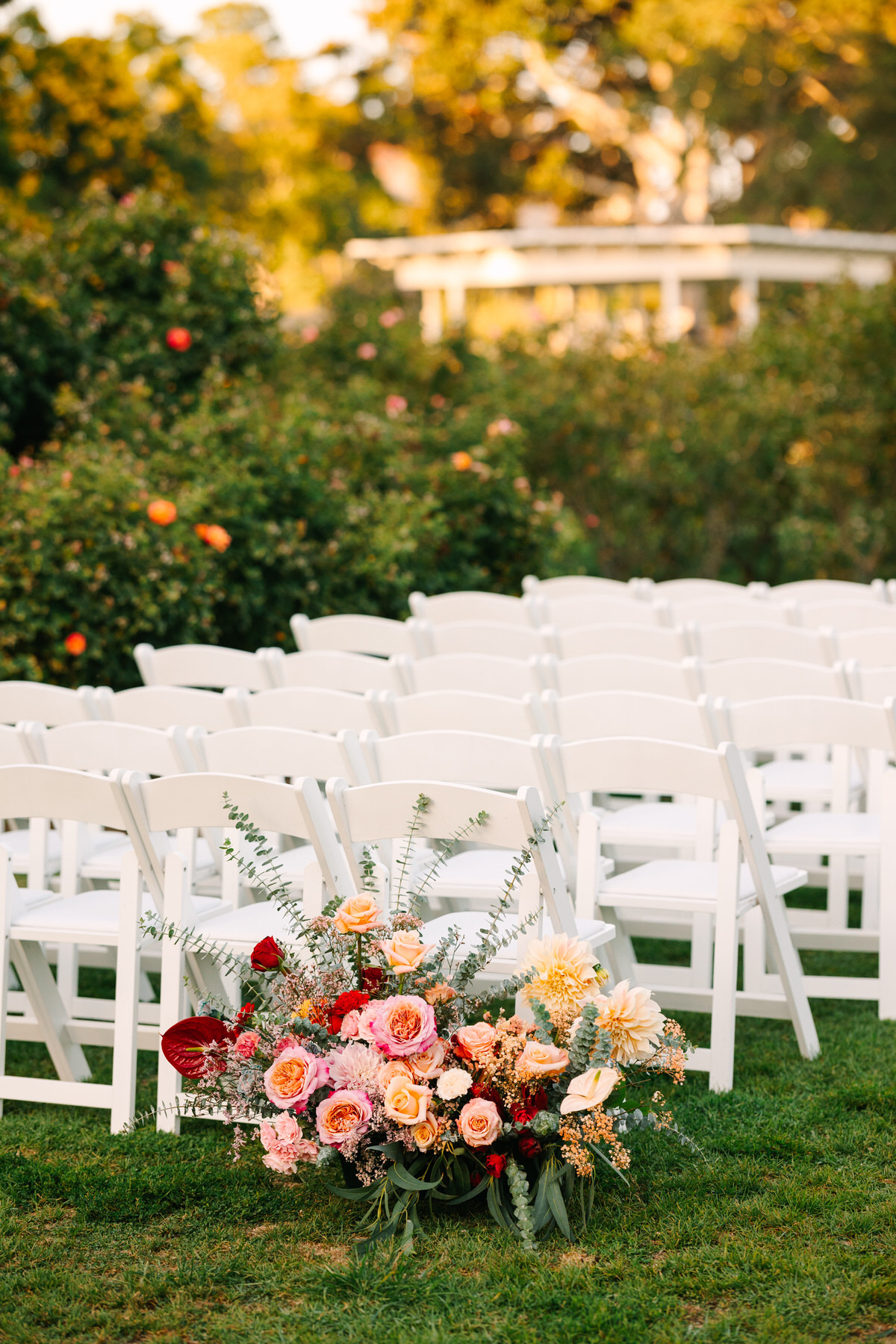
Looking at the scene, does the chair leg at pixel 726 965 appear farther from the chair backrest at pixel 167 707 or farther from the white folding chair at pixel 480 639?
the white folding chair at pixel 480 639

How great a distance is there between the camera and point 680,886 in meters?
4.19

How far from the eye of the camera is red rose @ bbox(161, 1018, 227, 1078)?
3439 millimetres

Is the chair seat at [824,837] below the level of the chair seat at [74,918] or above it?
above

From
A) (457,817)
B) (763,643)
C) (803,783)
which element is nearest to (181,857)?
(457,817)

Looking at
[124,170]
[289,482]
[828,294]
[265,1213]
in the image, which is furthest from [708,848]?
[124,170]

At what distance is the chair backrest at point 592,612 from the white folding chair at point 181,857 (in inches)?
144

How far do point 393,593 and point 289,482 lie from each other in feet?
3.26

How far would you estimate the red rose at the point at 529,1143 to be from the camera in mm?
3234

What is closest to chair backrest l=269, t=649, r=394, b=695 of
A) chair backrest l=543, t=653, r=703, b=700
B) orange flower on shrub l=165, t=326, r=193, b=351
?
chair backrest l=543, t=653, r=703, b=700

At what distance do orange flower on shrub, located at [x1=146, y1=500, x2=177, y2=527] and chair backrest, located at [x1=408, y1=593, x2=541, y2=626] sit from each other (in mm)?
1273

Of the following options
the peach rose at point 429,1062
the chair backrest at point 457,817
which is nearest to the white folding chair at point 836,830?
the chair backrest at point 457,817

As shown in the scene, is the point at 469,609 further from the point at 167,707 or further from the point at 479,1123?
the point at 479,1123

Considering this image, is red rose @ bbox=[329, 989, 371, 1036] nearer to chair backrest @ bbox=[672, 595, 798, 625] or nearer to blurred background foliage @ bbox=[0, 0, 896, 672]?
chair backrest @ bbox=[672, 595, 798, 625]

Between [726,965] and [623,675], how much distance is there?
170 centimetres
